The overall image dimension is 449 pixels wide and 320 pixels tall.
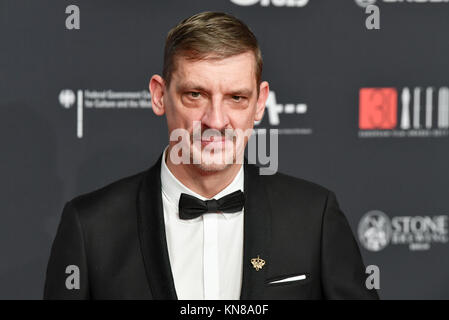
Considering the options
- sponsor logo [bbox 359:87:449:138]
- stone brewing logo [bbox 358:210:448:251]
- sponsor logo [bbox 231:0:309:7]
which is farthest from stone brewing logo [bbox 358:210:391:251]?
sponsor logo [bbox 231:0:309:7]

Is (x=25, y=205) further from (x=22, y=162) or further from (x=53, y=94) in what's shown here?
(x=53, y=94)

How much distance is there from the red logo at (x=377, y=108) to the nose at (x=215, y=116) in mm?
1551

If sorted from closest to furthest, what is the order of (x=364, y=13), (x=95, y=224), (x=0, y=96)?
(x=95, y=224) → (x=0, y=96) → (x=364, y=13)

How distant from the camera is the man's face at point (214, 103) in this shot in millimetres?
1878

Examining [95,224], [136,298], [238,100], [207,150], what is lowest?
[136,298]

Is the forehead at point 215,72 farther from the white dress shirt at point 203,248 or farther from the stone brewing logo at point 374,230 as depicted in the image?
the stone brewing logo at point 374,230

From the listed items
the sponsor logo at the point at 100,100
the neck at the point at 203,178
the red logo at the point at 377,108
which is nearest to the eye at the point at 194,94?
the neck at the point at 203,178

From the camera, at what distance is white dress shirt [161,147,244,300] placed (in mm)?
2010

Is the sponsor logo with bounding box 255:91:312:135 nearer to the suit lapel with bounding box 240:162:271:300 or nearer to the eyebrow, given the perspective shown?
the suit lapel with bounding box 240:162:271:300

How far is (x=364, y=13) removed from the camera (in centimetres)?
325

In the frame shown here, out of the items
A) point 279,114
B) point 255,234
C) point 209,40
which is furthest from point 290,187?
point 279,114

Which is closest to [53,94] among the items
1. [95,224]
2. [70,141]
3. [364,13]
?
[70,141]

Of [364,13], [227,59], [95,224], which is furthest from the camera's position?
[364,13]

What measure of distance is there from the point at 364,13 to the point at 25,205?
1.89m
